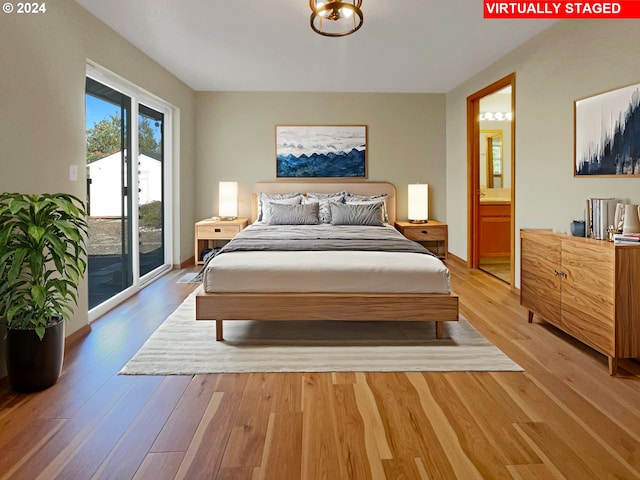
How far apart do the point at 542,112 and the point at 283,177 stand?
3.40 metres

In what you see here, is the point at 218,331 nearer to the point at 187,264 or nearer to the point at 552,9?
the point at 187,264

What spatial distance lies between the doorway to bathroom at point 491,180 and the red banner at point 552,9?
1.02 m

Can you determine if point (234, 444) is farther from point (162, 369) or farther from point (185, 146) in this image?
point (185, 146)

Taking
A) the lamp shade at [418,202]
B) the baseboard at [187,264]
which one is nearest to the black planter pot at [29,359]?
the baseboard at [187,264]

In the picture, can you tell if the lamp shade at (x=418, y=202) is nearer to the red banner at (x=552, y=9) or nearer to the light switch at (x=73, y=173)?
the red banner at (x=552, y=9)

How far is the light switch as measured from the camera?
3.13m

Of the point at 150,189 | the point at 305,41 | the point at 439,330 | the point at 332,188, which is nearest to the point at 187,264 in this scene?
the point at 150,189

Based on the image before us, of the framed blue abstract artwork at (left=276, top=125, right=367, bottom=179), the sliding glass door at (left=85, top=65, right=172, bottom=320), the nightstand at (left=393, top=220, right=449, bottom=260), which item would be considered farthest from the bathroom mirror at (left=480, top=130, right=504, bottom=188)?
the sliding glass door at (left=85, top=65, right=172, bottom=320)

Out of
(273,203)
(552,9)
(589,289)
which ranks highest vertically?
(552,9)

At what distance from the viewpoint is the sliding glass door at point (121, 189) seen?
12.5 feet

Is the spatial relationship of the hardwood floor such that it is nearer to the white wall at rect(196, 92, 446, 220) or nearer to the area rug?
the area rug

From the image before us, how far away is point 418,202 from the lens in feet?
20.1

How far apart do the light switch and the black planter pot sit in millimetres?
1220

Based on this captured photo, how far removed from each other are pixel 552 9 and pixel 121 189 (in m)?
3.90
